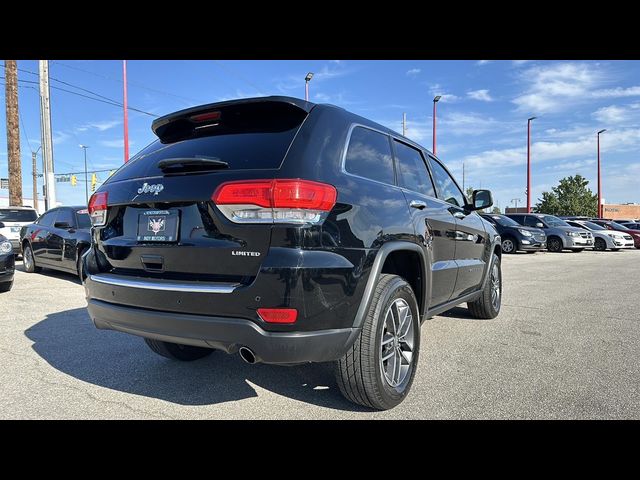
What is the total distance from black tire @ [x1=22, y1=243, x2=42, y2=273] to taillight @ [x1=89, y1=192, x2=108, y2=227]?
25.6 feet

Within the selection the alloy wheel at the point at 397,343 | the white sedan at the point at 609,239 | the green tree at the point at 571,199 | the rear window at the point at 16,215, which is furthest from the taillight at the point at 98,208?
the green tree at the point at 571,199

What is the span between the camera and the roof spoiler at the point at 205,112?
8.61 ft

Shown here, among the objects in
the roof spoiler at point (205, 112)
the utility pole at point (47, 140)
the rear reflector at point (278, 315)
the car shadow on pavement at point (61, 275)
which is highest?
the utility pole at point (47, 140)

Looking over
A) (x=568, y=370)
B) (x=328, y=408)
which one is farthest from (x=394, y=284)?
(x=568, y=370)

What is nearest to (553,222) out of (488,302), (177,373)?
(488,302)

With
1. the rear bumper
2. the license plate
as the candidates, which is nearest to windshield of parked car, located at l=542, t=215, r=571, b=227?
the rear bumper

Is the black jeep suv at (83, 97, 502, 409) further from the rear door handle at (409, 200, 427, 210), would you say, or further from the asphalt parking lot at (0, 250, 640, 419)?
the asphalt parking lot at (0, 250, 640, 419)

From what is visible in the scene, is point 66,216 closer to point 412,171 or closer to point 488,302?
point 412,171

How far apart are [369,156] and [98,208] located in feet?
6.09

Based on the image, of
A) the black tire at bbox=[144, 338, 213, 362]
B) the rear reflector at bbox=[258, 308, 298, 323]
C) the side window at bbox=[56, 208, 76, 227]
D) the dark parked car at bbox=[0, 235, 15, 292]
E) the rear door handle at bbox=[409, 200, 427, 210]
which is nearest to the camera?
the rear reflector at bbox=[258, 308, 298, 323]

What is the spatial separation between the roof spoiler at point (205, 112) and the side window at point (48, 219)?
7.04 metres

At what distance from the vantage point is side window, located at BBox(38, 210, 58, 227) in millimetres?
8945

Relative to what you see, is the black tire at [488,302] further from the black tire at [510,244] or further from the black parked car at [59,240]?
the black tire at [510,244]

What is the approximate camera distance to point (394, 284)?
109 inches
